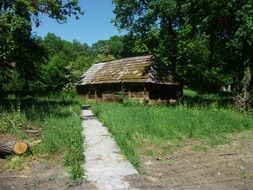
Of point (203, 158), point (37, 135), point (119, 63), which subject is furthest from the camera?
point (119, 63)

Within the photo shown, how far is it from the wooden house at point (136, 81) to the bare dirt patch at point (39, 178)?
22.4 metres

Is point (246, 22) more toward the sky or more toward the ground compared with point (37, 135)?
more toward the sky

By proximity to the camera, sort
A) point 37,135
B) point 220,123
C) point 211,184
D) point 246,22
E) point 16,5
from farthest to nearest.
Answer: point 16,5, point 246,22, point 220,123, point 37,135, point 211,184

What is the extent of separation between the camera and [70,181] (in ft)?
34.0

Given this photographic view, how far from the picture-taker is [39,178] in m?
10.8

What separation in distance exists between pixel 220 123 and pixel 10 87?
3980 centimetres

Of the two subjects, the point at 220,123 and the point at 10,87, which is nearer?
the point at 220,123

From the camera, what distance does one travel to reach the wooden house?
3522 centimetres

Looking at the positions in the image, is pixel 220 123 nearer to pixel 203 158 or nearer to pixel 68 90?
pixel 203 158

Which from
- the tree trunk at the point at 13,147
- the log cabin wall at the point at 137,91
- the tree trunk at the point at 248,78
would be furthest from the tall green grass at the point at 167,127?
the log cabin wall at the point at 137,91

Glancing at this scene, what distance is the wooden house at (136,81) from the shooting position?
35219 mm

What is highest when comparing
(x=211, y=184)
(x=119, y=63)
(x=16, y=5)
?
(x=16, y=5)

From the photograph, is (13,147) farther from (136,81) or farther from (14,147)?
(136,81)

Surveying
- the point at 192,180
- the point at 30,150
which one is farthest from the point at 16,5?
the point at 192,180
